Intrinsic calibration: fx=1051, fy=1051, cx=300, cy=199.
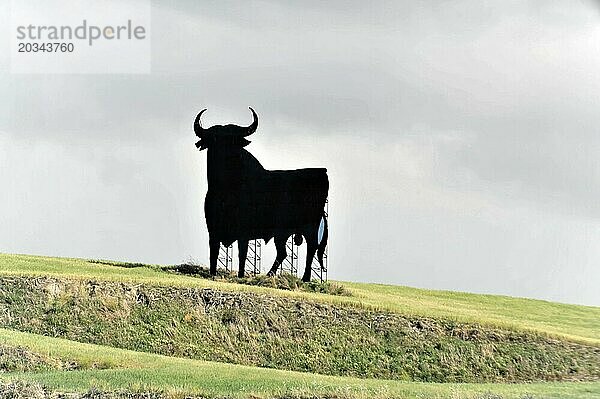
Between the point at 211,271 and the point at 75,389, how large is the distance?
10560 mm

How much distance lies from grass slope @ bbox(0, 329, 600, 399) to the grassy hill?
0.23 ft

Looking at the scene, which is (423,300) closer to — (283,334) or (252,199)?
(252,199)

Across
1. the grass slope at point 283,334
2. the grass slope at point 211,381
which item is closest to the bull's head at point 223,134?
the grass slope at point 283,334

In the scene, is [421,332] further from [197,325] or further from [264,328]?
[197,325]

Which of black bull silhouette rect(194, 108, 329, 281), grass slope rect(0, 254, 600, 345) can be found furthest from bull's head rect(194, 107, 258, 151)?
grass slope rect(0, 254, 600, 345)

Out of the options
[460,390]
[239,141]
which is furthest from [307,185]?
[460,390]

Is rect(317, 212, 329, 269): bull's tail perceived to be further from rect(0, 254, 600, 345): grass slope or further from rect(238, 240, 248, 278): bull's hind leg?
rect(238, 240, 248, 278): bull's hind leg

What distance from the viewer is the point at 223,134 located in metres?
28.0

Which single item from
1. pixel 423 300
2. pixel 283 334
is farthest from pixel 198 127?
pixel 423 300

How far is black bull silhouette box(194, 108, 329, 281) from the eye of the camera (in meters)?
28.0

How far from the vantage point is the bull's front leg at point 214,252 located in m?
28.1

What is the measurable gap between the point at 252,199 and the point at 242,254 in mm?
1506

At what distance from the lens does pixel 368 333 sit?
80.8 ft

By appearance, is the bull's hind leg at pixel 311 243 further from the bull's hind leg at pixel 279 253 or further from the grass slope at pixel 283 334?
the grass slope at pixel 283 334
